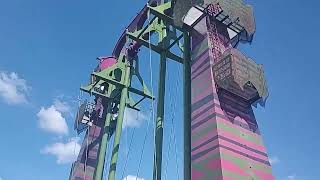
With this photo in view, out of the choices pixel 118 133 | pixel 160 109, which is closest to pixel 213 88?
pixel 160 109

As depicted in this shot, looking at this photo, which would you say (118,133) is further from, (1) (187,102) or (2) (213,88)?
(2) (213,88)

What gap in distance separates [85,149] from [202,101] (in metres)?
21.8

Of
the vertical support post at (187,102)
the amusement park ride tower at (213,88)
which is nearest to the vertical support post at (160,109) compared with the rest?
the amusement park ride tower at (213,88)

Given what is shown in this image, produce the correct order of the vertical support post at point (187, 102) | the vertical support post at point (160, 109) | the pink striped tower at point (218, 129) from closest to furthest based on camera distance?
the pink striped tower at point (218, 129) < the vertical support post at point (187, 102) < the vertical support post at point (160, 109)

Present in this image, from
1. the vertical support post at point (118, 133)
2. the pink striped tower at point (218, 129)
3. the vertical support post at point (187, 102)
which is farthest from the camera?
the vertical support post at point (118, 133)

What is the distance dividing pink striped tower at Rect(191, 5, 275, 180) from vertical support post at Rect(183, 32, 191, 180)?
3.75 ft

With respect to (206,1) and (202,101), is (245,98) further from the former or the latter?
(206,1)

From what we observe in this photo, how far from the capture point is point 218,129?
18328 mm

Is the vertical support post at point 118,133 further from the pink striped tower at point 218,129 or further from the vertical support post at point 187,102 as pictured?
the pink striped tower at point 218,129

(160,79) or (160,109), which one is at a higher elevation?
(160,79)

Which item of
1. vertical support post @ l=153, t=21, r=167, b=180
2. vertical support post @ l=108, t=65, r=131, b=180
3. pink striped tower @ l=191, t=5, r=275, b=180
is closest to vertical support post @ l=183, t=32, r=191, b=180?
pink striped tower @ l=191, t=5, r=275, b=180

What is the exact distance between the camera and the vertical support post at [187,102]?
65.9ft

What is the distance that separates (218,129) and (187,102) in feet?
13.9

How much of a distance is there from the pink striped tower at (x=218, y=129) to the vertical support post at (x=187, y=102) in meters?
1.14
